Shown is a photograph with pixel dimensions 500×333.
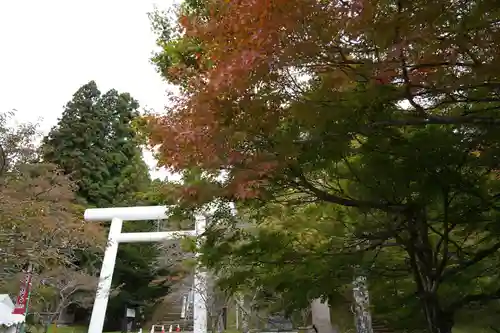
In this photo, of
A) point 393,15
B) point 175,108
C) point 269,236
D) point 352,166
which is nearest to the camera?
point 393,15

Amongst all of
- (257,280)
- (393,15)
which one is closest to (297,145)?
(393,15)

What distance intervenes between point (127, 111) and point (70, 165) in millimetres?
5860

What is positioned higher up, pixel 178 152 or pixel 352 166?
pixel 352 166

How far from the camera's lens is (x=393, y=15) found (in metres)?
2.47

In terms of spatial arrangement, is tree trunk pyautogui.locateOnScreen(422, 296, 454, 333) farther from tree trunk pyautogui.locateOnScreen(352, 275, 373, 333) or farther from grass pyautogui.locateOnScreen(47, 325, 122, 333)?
grass pyautogui.locateOnScreen(47, 325, 122, 333)

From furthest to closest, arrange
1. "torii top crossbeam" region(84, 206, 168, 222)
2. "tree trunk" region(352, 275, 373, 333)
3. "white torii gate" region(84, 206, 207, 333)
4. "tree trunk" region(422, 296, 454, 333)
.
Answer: "torii top crossbeam" region(84, 206, 168, 222) → "white torii gate" region(84, 206, 207, 333) → "tree trunk" region(352, 275, 373, 333) → "tree trunk" region(422, 296, 454, 333)

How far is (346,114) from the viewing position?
289 cm

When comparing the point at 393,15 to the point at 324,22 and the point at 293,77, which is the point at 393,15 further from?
the point at 293,77

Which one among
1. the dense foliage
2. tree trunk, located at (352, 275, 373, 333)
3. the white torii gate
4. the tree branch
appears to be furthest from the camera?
the white torii gate

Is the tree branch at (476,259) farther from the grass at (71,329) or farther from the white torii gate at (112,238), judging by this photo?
the grass at (71,329)

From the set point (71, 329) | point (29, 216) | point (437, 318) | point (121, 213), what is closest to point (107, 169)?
point (121, 213)

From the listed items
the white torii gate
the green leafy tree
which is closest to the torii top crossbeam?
the white torii gate

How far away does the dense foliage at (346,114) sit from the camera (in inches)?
98.9

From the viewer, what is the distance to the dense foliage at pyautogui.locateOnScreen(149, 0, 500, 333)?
2.51 metres
